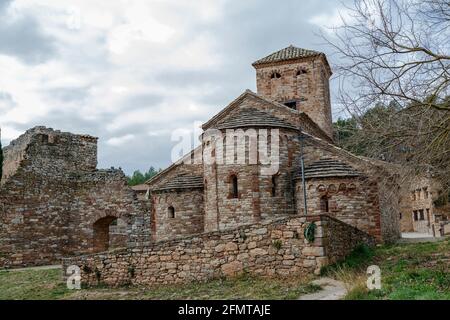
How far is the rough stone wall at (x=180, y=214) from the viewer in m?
16.5

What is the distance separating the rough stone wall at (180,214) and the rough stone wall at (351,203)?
14.3ft

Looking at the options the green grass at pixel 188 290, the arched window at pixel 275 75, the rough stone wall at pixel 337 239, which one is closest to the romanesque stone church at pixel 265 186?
the rough stone wall at pixel 337 239

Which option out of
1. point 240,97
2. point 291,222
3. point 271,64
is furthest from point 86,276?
point 271,64

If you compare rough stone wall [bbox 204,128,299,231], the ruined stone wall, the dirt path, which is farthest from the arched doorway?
→ the dirt path

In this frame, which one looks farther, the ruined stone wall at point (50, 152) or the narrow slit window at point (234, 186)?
the ruined stone wall at point (50, 152)

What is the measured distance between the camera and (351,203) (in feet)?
47.5

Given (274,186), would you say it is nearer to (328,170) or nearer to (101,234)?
(328,170)

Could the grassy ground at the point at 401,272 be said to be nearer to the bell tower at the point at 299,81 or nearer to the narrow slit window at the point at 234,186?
the narrow slit window at the point at 234,186

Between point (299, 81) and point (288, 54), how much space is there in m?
1.72

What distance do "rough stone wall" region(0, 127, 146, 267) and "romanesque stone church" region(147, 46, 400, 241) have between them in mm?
1932

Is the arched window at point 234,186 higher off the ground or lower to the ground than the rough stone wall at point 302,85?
lower

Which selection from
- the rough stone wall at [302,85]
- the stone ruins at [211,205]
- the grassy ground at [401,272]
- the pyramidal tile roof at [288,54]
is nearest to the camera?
the grassy ground at [401,272]

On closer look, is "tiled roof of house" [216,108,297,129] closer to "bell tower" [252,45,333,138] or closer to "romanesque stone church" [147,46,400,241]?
"romanesque stone church" [147,46,400,241]
